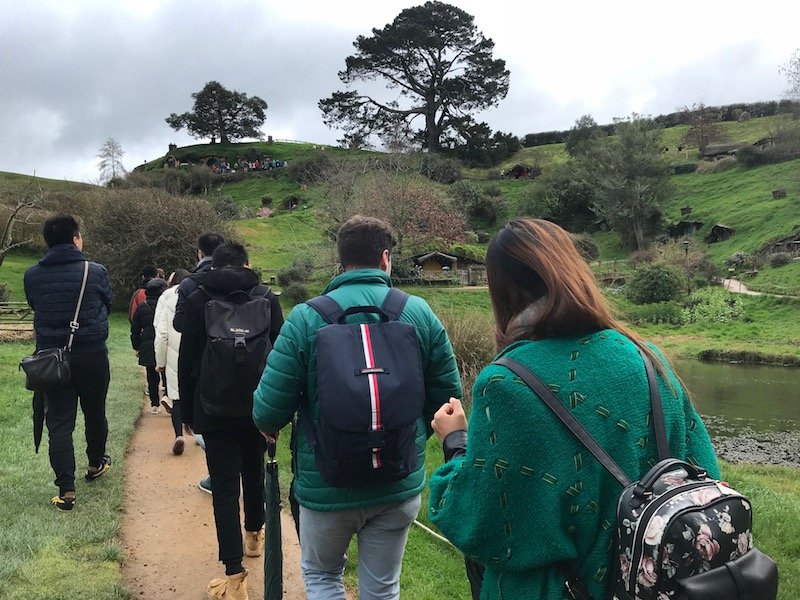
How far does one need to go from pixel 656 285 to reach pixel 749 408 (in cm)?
1677

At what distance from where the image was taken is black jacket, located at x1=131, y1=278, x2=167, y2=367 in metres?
7.68

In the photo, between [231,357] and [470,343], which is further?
[470,343]

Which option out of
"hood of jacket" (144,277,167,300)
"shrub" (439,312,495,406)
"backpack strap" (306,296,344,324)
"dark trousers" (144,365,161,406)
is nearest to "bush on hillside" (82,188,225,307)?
"shrub" (439,312,495,406)

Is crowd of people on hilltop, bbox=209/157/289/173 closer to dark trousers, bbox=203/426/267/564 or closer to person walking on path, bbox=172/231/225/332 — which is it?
person walking on path, bbox=172/231/225/332

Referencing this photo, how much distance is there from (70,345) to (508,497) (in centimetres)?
420

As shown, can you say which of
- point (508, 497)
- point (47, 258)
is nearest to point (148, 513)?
point (47, 258)

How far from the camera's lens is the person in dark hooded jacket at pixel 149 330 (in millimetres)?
7684

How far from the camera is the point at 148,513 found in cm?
491

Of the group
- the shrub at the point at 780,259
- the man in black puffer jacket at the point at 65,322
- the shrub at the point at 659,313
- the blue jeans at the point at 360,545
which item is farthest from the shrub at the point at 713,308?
the blue jeans at the point at 360,545

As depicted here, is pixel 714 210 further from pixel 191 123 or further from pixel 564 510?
pixel 191 123

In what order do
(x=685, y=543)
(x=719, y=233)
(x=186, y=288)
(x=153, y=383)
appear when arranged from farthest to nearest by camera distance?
(x=719, y=233), (x=153, y=383), (x=186, y=288), (x=685, y=543)

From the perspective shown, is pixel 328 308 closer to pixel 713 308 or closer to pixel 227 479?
pixel 227 479

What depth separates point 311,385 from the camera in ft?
8.44

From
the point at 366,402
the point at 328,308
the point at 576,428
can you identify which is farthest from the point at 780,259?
the point at 576,428
